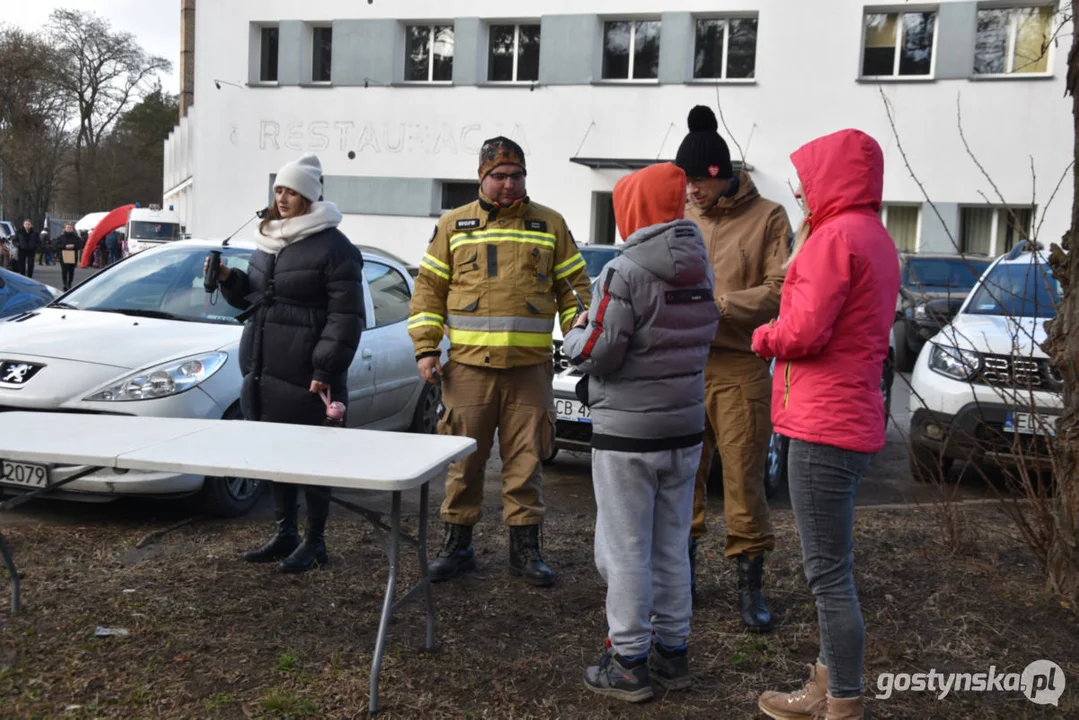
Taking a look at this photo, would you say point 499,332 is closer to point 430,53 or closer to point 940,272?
point 940,272

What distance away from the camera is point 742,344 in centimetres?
427

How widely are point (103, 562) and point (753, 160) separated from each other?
59.5 feet

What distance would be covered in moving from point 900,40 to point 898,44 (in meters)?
0.08

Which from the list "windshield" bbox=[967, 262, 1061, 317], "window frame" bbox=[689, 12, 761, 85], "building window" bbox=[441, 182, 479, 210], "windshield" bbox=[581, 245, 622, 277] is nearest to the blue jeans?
"windshield" bbox=[967, 262, 1061, 317]

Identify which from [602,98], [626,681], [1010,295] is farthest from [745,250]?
[602,98]

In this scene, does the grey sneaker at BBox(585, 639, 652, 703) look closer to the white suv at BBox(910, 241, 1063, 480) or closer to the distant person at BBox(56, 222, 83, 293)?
the white suv at BBox(910, 241, 1063, 480)

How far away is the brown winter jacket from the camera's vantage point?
4234 millimetres

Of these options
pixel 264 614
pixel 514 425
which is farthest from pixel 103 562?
pixel 514 425

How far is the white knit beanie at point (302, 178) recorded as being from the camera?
186 inches

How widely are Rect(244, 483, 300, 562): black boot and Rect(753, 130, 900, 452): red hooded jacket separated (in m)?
2.59

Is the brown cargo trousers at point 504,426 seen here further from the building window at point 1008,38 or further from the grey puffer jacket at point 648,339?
the building window at point 1008,38

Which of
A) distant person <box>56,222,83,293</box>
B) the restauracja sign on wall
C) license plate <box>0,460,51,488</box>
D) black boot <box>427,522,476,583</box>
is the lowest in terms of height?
distant person <box>56,222,83,293</box>

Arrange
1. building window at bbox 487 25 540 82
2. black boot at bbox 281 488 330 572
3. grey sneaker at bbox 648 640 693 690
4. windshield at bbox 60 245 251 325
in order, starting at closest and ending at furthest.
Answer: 1. grey sneaker at bbox 648 640 693 690
2. black boot at bbox 281 488 330 572
3. windshield at bbox 60 245 251 325
4. building window at bbox 487 25 540 82

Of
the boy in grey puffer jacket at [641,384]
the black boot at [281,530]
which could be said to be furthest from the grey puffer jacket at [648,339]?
the black boot at [281,530]
